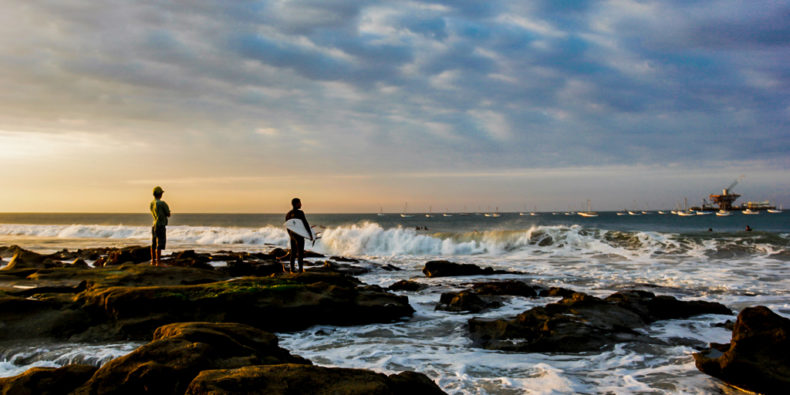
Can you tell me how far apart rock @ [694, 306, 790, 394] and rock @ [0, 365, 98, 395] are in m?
6.57

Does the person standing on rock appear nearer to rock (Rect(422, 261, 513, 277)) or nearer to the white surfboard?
the white surfboard

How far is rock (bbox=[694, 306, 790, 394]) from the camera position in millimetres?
5070

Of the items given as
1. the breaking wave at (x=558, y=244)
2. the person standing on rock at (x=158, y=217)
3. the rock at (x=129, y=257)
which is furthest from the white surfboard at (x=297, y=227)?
the breaking wave at (x=558, y=244)

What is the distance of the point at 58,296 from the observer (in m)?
8.20

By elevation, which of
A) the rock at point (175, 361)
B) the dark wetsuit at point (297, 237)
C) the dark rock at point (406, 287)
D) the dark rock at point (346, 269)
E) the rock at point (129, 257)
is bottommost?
the dark rock at point (346, 269)

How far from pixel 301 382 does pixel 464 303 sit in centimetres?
719

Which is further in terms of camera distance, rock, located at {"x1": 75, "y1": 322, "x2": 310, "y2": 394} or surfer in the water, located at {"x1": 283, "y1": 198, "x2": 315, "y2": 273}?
surfer in the water, located at {"x1": 283, "y1": 198, "x2": 315, "y2": 273}

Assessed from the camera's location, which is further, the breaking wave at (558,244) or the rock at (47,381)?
the breaking wave at (558,244)

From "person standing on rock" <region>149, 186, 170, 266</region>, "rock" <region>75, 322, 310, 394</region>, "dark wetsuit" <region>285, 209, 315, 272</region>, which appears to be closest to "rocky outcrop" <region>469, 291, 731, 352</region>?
"rock" <region>75, 322, 310, 394</region>

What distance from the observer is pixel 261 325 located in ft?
27.3

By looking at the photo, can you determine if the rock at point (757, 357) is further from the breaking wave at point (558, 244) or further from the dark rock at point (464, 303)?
the breaking wave at point (558, 244)

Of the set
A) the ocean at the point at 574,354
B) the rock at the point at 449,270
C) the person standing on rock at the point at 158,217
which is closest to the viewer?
the ocean at the point at 574,354

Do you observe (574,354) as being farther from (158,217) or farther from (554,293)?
(158,217)

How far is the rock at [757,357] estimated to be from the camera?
507cm
